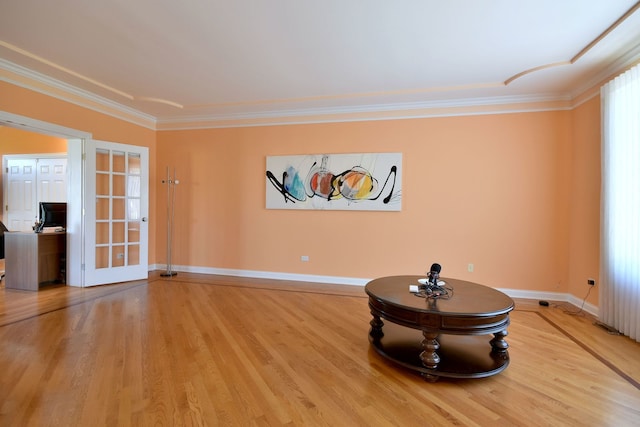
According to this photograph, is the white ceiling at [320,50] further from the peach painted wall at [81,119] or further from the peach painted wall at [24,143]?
the peach painted wall at [24,143]

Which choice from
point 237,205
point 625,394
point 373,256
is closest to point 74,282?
point 237,205

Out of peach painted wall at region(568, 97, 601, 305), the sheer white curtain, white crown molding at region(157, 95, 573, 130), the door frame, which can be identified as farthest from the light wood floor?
white crown molding at region(157, 95, 573, 130)

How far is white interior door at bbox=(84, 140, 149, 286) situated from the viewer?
446 centimetres

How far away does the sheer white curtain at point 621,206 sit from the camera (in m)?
2.90

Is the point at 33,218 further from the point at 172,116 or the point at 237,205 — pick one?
the point at 237,205

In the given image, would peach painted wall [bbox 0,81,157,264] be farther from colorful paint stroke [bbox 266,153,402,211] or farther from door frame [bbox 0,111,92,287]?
colorful paint stroke [bbox 266,153,402,211]

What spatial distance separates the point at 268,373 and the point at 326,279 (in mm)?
2713

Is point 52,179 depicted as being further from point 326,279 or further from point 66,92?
point 326,279

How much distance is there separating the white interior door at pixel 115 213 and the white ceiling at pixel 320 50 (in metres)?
0.86

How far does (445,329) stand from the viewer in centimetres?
213

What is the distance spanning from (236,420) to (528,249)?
424 cm

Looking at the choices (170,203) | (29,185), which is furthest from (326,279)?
(29,185)

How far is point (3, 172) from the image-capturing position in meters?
6.23

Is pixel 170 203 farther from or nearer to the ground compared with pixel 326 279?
farther from the ground
